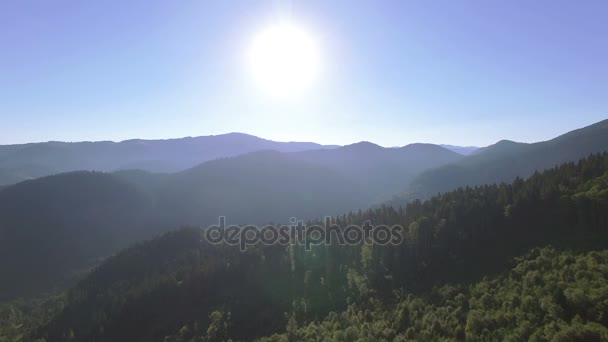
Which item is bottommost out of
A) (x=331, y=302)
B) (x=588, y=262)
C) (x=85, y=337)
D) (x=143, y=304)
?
(x=85, y=337)

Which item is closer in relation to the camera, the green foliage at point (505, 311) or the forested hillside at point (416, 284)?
the green foliage at point (505, 311)

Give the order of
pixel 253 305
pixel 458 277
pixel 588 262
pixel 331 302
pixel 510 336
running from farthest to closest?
pixel 253 305 < pixel 331 302 < pixel 458 277 < pixel 588 262 < pixel 510 336

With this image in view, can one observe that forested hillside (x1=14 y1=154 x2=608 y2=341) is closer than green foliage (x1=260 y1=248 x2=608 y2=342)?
No

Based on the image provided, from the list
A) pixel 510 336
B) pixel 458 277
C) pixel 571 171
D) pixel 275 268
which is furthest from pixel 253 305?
pixel 571 171

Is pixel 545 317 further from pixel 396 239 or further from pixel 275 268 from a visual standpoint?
pixel 275 268

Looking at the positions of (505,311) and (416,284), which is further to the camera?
(416,284)

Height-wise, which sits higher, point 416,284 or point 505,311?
point 505,311

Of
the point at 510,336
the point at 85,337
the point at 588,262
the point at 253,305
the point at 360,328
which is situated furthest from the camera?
the point at 85,337

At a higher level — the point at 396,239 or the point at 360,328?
the point at 396,239
